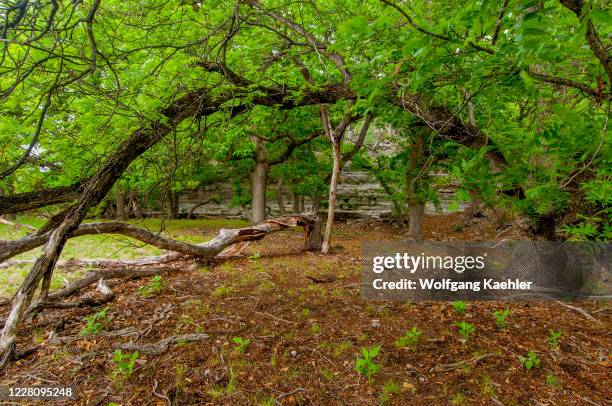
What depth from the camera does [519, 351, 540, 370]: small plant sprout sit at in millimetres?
3348

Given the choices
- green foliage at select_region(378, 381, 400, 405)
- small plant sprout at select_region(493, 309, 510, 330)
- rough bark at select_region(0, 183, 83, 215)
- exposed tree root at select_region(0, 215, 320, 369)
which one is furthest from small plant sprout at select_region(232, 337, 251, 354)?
small plant sprout at select_region(493, 309, 510, 330)

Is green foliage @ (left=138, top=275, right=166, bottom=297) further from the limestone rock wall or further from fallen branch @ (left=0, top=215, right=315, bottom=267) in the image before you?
the limestone rock wall

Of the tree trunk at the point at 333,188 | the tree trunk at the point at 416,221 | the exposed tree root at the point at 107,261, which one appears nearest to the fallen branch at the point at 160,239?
the exposed tree root at the point at 107,261

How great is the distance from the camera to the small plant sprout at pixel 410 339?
3821 mm

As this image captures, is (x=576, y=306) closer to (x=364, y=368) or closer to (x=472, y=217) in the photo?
(x=364, y=368)

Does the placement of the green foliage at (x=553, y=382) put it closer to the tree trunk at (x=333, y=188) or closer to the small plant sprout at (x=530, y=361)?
the small plant sprout at (x=530, y=361)

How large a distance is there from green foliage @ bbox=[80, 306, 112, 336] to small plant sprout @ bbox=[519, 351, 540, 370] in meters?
4.47

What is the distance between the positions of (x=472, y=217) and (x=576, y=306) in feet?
42.3

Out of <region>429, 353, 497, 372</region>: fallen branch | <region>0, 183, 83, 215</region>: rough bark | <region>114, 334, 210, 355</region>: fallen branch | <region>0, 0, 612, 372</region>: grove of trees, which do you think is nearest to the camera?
<region>0, 0, 612, 372</region>: grove of trees

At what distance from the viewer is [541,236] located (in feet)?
16.0

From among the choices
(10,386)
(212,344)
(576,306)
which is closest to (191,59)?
(212,344)

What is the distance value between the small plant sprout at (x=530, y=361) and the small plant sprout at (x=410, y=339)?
3.19ft

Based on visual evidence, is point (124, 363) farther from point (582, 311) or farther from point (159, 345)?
point (582, 311)

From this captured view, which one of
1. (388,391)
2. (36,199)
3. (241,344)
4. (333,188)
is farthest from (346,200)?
(36,199)
